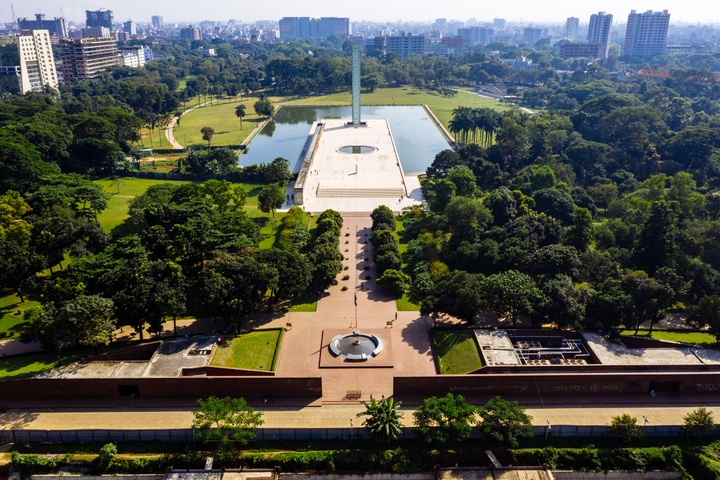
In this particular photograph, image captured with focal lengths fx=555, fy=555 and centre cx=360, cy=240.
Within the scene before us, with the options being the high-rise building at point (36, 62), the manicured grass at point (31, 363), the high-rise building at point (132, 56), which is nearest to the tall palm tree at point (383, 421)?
the manicured grass at point (31, 363)

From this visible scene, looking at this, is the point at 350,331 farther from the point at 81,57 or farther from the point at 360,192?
the point at 81,57

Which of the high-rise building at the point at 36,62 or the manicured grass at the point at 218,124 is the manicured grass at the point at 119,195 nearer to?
the manicured grass at the point at 218,124

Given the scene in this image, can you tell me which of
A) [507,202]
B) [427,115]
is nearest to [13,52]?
[427,115]

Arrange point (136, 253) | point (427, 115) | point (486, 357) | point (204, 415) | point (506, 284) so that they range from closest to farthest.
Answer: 1. point (204, 415)
2. point (486, 357)
3. point (506, 284)
4. point (136, 253)
5. point (427, 115)

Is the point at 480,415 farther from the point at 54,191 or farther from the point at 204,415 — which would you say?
the point at 54,191

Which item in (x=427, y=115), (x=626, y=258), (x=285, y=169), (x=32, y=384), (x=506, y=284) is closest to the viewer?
(x=32, y=384)

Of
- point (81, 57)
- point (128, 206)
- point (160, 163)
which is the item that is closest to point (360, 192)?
point (128, 206)

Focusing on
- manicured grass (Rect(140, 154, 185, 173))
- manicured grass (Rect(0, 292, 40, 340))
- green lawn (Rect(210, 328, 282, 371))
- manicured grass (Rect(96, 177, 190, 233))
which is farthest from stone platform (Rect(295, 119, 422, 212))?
manicured grass (Rect(0, 292, 40, 340))
